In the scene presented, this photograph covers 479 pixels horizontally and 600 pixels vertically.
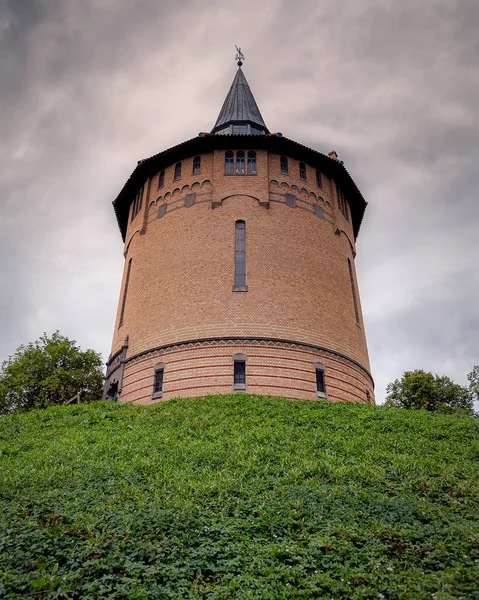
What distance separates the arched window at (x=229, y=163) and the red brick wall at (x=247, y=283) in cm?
25

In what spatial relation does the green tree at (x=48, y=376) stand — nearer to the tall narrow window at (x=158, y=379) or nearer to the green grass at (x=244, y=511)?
the tall narrow window at (x=158, y=379)

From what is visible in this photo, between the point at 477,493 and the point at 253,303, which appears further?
the point at 253,303

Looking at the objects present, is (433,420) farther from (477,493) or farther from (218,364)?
(218,364)

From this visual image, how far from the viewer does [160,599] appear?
554 centimetres

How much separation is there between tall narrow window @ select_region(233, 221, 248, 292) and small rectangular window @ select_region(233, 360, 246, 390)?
2.89 meters

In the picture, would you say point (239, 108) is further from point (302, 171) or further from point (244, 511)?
point (244, 511)

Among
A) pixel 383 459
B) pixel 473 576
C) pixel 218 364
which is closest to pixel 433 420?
pixel 383 459

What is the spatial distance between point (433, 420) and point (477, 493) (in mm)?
5818

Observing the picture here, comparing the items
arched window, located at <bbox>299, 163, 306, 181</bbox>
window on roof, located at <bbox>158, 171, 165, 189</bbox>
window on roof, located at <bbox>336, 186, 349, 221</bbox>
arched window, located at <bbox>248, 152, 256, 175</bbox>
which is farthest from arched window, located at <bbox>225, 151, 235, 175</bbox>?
window on roof, located at <bbox>336, 186, 349, 221</bbox>

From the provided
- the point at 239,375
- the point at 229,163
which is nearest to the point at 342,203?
the point at 229,163

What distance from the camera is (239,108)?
2798 cm

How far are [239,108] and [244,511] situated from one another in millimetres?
24638

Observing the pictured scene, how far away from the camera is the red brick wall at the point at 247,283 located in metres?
18.1

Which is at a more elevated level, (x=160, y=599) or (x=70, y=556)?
(x=70, y=556)
